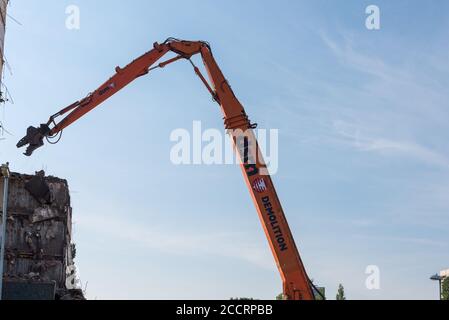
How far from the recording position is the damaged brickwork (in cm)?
3450

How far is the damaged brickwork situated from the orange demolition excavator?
13.5 metres

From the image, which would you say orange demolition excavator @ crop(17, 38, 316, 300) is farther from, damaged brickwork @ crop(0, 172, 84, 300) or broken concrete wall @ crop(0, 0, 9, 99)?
broken concrete wall @ crop(0, 0, 9, 99)

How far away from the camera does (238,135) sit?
2131 centimetres

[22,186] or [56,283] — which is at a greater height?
[22,186]

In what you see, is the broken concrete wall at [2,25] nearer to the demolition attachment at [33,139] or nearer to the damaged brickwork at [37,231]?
the damaged brickwork at [37,231]

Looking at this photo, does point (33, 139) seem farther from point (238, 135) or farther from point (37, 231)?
point (37, 231)

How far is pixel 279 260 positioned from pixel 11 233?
1956cm

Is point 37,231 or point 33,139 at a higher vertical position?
point 33,139

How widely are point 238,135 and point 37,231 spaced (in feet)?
59.5

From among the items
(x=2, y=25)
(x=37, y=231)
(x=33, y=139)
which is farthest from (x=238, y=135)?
(x=2, y=25)

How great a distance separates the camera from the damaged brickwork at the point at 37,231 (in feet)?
113
